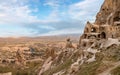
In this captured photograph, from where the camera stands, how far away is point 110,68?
3819 cm

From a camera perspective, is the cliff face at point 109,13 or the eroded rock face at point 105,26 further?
the cliff face at point 109,13

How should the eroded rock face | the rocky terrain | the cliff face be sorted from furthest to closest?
the cliff face, the eroded rock face, the rocky terrain

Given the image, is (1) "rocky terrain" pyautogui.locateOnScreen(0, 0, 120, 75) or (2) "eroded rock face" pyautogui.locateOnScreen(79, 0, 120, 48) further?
(2) "eroded rock face" pyautogui.locateOnScreen(79, 0, 120, 48)

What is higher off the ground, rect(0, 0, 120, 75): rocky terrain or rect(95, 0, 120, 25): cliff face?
rect(95, 0, 120, 25): cliff face

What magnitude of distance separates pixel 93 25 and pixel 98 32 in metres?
4.70

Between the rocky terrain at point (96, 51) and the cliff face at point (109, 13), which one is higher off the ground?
the cliff face at point (109, 13)

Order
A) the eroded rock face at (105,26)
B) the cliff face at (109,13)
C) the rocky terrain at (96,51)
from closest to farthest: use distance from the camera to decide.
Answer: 1. the rocky terrain at (96,51)
2. the eroded rock face at (105,26)
3. the cliff face at (109,13)

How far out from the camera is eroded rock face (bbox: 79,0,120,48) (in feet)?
243

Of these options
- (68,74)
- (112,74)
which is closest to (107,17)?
(68,74)

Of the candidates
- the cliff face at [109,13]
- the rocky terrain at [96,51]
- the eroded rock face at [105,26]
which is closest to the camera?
the rocky terrain at [96,51]

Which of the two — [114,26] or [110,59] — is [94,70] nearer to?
[110,59]

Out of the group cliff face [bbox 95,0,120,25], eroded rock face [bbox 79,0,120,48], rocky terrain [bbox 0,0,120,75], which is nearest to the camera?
rocky terrain [bbox 0,0,120,75]

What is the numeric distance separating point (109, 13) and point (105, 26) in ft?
51.1

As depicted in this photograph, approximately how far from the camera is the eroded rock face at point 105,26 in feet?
243
